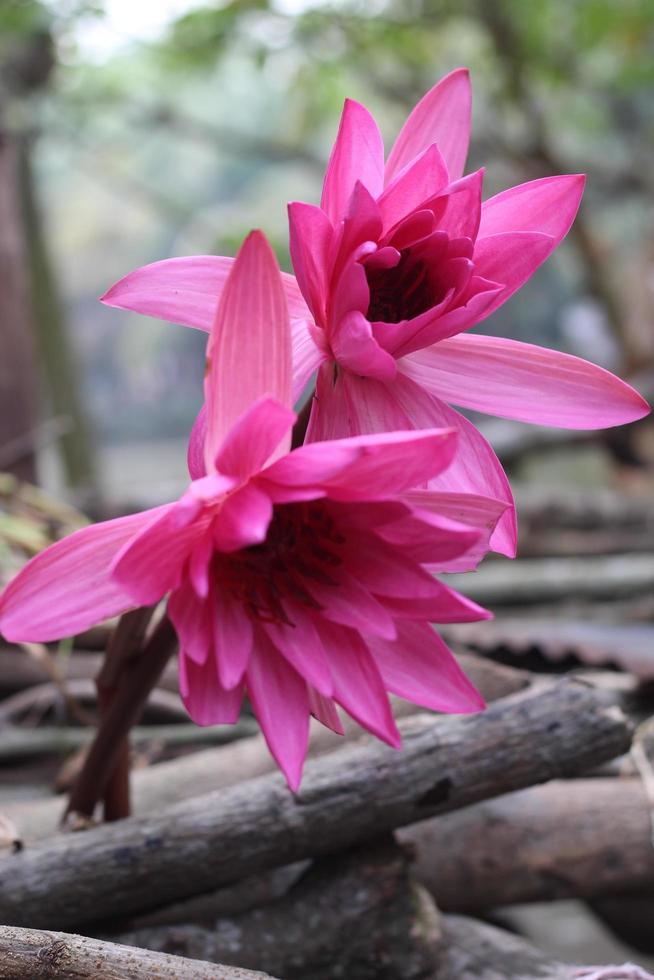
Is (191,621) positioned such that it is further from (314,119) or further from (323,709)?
(314,119)

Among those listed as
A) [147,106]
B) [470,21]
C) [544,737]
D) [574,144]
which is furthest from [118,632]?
[574,144]

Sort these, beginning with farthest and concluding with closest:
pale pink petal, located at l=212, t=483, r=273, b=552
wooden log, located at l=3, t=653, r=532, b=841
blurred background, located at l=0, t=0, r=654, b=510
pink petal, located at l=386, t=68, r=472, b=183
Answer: blurred background, located at l=0, t=0, r=654, b=510 → wooden log, located at l=3, t=653, r=532, b=841 → pink petal, located at l=386, t=68, r=472, b=183 → pale pink petal, located at l=212, t=483, r=273, b=552

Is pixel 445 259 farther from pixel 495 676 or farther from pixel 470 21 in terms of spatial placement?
pixel 470 21

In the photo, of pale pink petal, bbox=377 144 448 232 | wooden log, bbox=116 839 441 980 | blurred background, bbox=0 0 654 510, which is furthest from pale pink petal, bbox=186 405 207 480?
blurred background, bbox=0 0 654 510

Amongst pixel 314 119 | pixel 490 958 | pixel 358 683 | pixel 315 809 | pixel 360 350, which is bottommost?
pixel 490 958

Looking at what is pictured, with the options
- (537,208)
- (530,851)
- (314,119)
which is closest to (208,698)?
(537,208)

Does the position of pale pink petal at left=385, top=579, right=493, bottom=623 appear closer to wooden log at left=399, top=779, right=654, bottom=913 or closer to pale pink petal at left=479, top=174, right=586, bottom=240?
pale pink petal at left=479, top=174, right=586, bottom=240
